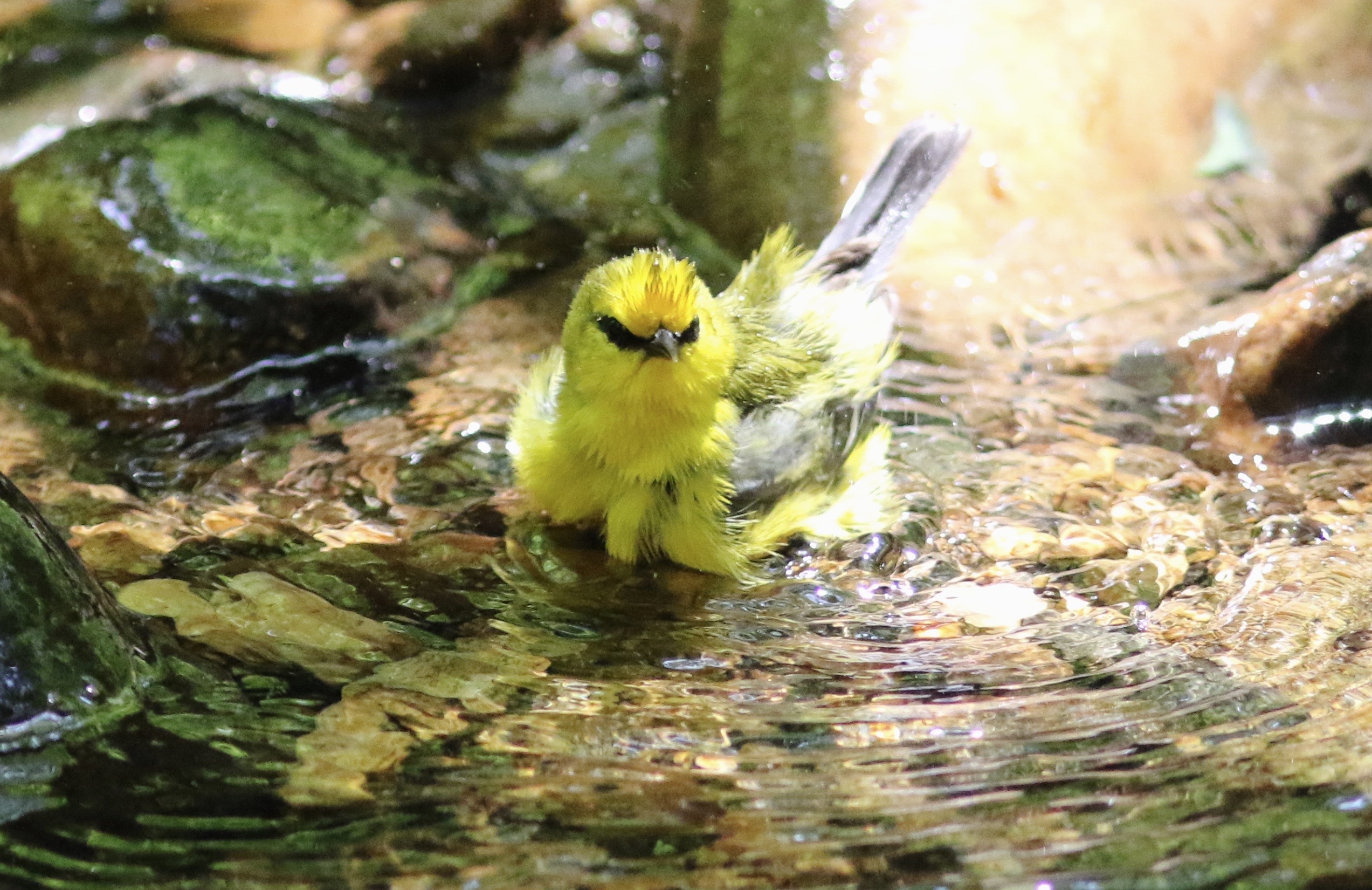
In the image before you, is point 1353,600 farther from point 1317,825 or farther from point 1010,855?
point 1010,855

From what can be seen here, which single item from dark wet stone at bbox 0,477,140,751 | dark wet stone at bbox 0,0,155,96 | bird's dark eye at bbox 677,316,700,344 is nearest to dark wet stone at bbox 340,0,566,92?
dark wet stone at bbox 0,0,155,96

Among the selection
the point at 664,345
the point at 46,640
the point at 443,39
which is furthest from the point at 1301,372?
the point at 443,39

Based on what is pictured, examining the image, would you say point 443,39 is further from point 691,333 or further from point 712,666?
point 712,666

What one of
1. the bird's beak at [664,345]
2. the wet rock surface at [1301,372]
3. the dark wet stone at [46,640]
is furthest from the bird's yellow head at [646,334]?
the wet rock surface at [1301,372]

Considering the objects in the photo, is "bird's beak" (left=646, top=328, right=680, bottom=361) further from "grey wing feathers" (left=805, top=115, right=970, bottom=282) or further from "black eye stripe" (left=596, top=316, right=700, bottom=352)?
"grey wing feathers" (left=805, top=115, right=970, bottom=282)

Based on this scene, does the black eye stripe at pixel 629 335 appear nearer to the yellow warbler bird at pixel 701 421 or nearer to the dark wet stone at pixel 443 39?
the yellow warbler bird at pixel 701 421
